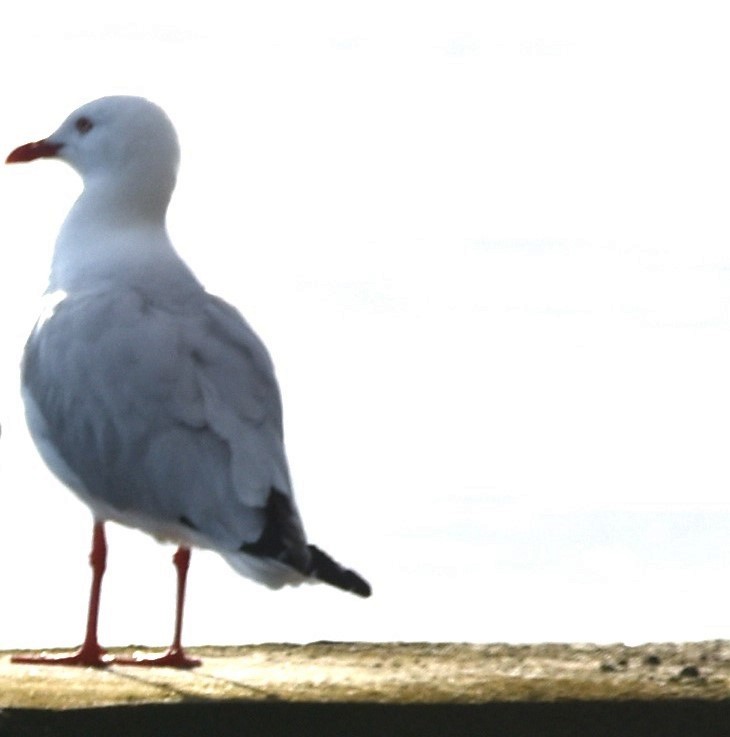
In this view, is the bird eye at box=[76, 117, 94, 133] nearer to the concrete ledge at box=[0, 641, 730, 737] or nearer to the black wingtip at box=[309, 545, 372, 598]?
the concrete ledge at box=[0, 641, 730, 737]

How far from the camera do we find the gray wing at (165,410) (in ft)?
27.6

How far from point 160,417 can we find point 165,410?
4cm

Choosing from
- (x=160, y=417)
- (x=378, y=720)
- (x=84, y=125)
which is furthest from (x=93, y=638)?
(x=84, y=125)

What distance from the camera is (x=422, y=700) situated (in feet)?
24.2

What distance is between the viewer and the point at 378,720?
7.26 metres

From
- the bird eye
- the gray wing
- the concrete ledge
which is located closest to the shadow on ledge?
the concrete ledge

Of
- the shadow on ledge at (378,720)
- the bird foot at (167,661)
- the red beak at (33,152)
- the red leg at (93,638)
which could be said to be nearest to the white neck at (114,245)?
the red beak at (33,152)

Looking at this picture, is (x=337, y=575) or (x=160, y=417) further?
(x=160, y=417)

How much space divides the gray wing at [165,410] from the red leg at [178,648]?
1.44 ft

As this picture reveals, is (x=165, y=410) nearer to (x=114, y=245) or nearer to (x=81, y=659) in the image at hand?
(x=81, y=659)

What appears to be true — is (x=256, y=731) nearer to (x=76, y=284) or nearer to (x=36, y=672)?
(x=36, y=672)

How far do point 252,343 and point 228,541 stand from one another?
99 cm

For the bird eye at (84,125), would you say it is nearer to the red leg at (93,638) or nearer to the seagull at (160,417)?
the seagull at (160,417)

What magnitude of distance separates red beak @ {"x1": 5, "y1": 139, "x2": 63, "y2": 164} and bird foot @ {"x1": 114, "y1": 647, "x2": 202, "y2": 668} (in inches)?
110
